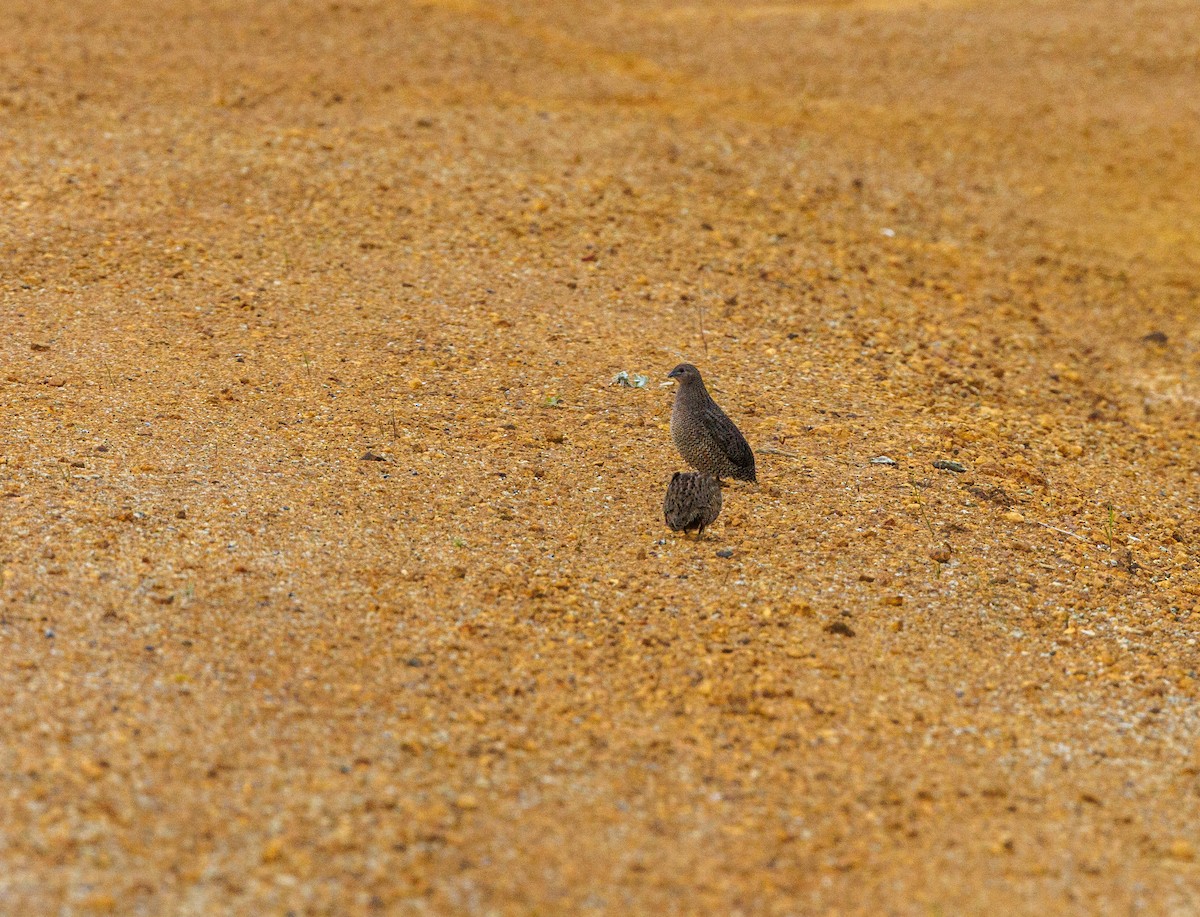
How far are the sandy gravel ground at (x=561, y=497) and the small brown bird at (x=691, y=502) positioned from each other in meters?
0.21

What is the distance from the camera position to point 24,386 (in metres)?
10.1

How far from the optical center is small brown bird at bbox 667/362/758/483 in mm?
9250

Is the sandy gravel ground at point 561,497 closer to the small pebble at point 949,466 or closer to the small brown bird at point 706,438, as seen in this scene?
the small pebble at point 949,466

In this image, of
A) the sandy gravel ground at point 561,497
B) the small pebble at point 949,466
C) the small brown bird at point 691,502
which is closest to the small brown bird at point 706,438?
the sandy gravel ground at point 561,497

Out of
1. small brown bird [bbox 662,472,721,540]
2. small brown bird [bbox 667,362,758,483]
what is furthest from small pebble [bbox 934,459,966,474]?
small brown bird [bbox 662,472,721,540]

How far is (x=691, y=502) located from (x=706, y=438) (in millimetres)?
762

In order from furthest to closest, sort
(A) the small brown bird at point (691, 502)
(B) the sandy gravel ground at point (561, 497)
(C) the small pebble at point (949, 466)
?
(C) the small pebble at point (949, 466), (A) the small brown bird at point (691, 502), (B) the sandy gravel ground at point (561, 497)

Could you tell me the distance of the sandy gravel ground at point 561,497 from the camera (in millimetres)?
6184

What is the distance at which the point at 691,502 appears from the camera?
8633 millimetres

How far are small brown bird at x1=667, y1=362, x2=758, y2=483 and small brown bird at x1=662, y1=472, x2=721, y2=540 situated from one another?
51 centimetres

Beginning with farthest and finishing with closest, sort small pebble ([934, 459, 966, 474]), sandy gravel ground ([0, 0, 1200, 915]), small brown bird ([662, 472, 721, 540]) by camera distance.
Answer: small pebble ([934, 459, 966, 474]) → small brown bird ([662, 472, 721, 540]) → sandy gravel ground ([0, 0, 1200, 915])

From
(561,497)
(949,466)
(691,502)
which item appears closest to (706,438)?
(691,502)

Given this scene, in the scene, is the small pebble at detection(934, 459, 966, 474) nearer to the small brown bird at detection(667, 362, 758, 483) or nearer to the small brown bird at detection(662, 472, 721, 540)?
the small brown bird at detection(667, 362, 758, 483)

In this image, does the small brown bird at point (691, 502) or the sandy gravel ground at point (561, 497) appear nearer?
the sandy gravel ground at point (561, 497)
